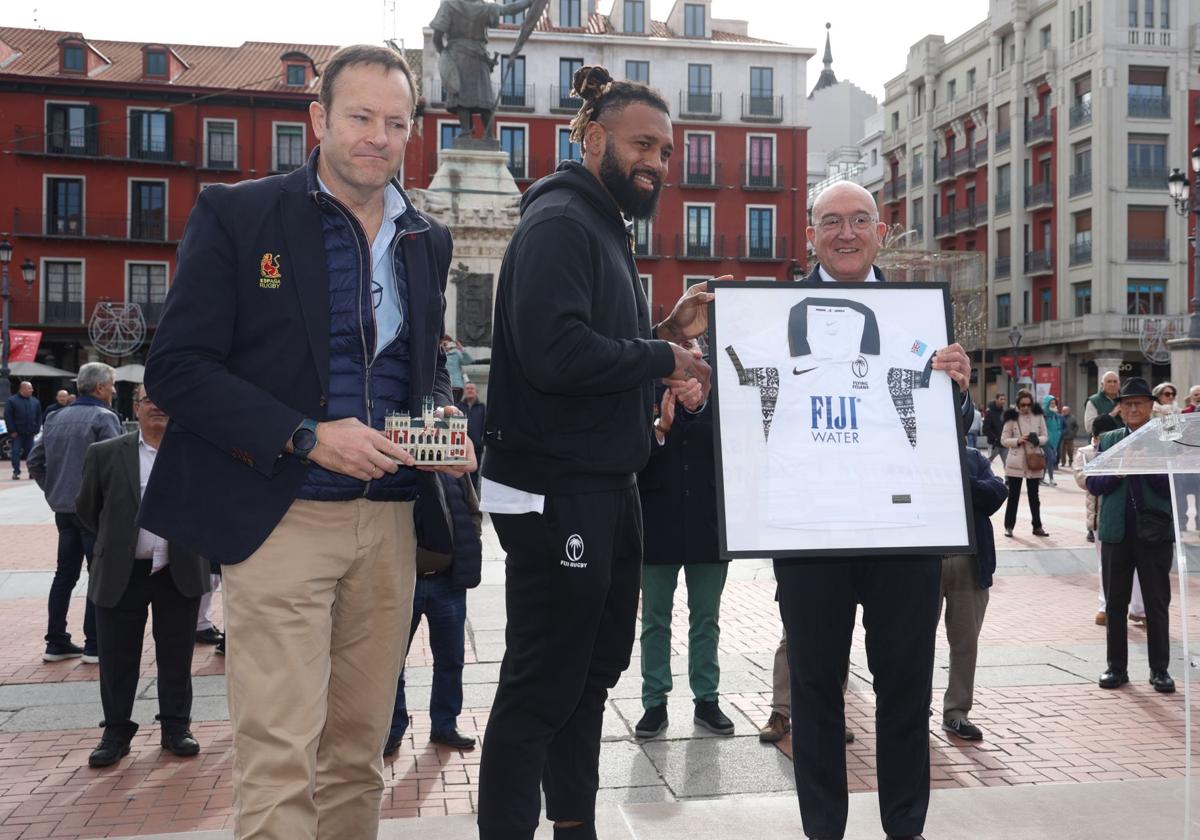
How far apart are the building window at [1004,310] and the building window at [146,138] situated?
37.3 metres

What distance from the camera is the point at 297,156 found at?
44812 mm

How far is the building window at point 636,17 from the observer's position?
160 feet

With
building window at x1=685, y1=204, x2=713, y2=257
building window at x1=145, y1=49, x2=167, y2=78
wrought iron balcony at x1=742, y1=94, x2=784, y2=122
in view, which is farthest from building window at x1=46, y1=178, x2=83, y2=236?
wrought iron balcony at x1=742, y1=94, x2=784, y2=122

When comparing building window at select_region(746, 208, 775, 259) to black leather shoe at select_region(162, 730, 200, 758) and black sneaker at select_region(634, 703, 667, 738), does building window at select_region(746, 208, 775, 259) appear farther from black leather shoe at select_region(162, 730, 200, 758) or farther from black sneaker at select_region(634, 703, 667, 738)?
black leather shoe at select_region(162, 730, 200, 758)

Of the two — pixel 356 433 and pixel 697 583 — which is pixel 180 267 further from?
pixel 697 583

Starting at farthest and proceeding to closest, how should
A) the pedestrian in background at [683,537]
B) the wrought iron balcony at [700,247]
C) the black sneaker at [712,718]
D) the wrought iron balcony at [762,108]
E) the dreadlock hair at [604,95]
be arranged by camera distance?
the wrought iron balcony at [762,108] → the wrought iron balcony at [700,247] → the pedestrian in background at [683,537] → the black sneaker at [712,718] → the dreadlock hair at [604,95]

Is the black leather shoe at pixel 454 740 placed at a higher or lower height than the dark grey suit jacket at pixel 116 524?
lower

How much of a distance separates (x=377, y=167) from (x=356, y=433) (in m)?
0.70

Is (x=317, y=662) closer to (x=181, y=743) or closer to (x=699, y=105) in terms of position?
(x=181, y=743)

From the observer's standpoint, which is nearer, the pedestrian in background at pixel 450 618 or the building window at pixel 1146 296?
the pedestrian in background at pixel 450 618

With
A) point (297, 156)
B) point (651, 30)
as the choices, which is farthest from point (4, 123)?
point (651, 30)

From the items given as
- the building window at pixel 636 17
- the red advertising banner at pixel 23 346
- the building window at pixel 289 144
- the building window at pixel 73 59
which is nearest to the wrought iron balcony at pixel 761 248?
the building window at pixel 636 17

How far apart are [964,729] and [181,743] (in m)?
3.71

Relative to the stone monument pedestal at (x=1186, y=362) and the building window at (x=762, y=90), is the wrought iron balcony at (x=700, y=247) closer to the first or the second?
the building window at (x=762, y=90)
